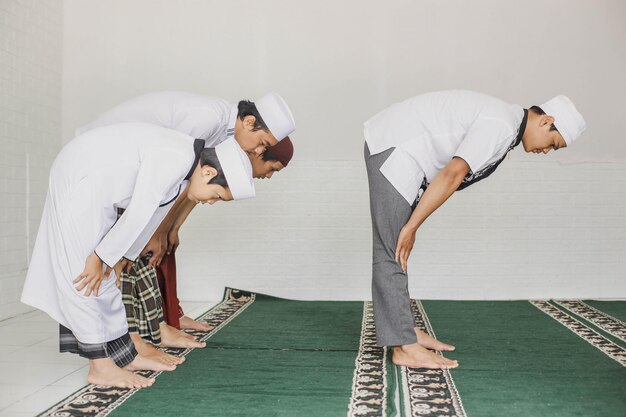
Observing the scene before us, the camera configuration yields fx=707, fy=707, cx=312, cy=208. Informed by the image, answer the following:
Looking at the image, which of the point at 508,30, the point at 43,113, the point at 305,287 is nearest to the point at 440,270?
the point at 305,287

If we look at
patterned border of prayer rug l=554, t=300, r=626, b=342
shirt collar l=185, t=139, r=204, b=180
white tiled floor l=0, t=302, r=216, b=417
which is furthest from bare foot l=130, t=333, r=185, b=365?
patterned border of prayer rug l=554, t=300, r=626, b=342

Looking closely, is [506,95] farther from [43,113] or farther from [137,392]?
[137,392]

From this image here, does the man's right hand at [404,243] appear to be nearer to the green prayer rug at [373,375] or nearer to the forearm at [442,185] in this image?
the forearm at [442,185]

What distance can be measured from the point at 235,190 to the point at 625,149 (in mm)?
3980

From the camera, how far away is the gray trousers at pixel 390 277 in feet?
9.53

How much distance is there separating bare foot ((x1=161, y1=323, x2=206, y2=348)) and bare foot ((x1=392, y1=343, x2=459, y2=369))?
975 mm

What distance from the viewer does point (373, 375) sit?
2779 millimetres

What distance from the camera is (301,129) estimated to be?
5355mm

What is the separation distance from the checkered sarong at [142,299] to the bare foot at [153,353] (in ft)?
0.29

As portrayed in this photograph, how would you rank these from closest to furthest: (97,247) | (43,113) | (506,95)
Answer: (97,247), (43,113), (506,95)

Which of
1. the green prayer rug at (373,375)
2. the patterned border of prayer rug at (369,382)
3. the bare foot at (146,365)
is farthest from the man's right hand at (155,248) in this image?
the patterned border of prayer rug at (369,382)

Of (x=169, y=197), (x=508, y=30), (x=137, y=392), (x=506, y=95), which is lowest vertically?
(x=137, y=392)

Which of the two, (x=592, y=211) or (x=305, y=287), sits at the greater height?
(x=592, y=211)

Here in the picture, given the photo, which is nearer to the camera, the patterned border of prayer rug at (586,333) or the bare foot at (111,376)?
the bare foot at (111,376)
